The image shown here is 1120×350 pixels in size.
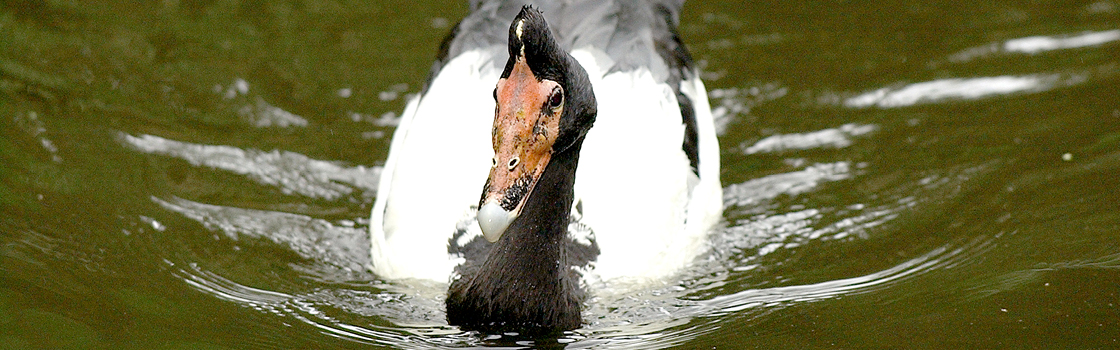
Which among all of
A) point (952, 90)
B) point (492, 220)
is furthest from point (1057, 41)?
point (492, 220)

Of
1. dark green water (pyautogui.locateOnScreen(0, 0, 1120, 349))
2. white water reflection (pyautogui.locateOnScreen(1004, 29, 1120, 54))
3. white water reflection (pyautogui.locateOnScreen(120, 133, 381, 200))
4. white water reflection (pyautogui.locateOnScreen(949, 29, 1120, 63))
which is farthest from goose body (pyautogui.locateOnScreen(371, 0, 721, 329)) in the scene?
white water reflection (pyautogui.locateOnScreen(1004, 29, 1120, 54))

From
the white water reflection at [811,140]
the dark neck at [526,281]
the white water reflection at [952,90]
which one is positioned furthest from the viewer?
the white water reflection at [952,90]

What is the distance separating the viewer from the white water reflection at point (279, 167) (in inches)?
277

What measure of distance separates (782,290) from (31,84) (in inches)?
187

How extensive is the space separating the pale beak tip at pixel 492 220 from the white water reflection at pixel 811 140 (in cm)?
337

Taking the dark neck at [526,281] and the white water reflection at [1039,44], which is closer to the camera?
the dark neck at [526,281]

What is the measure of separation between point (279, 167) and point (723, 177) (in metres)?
2.48

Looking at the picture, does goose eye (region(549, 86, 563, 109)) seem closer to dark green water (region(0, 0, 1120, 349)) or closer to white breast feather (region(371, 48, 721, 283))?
dark green water (region(0, 0, 1120, 349))

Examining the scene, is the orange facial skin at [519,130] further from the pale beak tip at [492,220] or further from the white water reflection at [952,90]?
the white water reflection at [952,90]

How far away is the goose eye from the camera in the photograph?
4.45 metres

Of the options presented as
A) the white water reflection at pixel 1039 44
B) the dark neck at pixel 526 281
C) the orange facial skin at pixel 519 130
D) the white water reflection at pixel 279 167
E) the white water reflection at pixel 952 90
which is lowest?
the dark neck at pixel 526 281

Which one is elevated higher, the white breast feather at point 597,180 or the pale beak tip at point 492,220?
the white breast feather at point 597,180

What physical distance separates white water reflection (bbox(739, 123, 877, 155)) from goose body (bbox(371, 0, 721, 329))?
0.45 meters

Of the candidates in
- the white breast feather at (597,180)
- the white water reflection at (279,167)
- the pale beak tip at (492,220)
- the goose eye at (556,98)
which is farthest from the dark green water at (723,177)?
the goose eye at (556,98)
